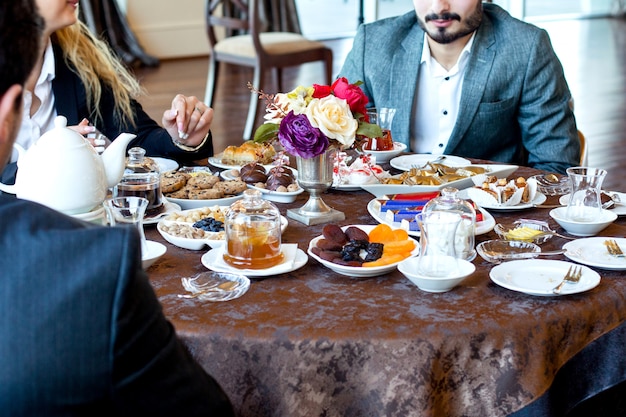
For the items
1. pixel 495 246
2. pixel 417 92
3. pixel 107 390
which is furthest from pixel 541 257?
pixel 417 92

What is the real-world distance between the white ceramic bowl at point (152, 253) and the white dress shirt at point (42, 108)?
3.26 feet

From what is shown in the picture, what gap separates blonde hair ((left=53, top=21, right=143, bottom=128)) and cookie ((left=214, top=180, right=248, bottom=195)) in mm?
728

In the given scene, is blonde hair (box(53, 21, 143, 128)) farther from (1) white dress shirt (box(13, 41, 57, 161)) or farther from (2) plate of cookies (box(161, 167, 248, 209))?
(2) plate of cookies (box(161, 167, 248, 209))

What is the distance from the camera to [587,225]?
190 centimetres

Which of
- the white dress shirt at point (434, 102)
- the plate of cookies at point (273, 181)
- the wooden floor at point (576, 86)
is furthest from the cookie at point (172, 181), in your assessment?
the wooden floor at point (576, 86)

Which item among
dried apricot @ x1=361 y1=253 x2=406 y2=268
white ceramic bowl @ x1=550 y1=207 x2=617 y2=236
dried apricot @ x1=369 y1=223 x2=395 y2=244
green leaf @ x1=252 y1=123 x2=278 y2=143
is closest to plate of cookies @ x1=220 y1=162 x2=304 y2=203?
green leaf @ x1=252 y1=123 x2=278 y2=143

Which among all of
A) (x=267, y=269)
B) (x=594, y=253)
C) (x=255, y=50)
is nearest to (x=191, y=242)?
(x=267, y=269)

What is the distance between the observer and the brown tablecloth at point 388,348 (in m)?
1.43

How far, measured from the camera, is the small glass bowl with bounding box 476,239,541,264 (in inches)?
69.3

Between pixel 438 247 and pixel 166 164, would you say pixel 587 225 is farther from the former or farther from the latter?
pixel 166 164

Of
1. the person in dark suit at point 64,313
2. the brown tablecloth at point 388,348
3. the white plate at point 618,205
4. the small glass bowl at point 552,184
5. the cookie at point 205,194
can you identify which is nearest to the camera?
the person in dark suit at point 64,313

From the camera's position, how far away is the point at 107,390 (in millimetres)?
903

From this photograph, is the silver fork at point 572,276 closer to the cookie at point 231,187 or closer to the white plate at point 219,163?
the cookie at point 231,187

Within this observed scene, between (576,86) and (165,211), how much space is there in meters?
6.17
